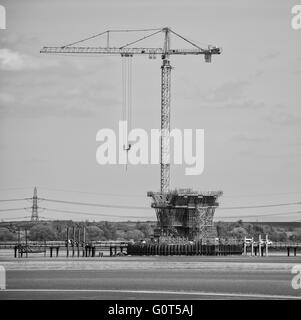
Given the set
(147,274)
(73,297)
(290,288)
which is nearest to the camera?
(73,297)

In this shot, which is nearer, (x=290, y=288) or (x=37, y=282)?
(x=290, y=288)

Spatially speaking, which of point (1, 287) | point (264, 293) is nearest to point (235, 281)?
point (264, 293)

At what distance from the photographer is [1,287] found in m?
105

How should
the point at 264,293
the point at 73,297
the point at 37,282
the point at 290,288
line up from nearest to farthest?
the point at 73,297
the point at 264,293
the point at 290,288
the point at 37,282

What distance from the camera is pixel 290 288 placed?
110m

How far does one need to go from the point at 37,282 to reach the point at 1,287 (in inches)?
484

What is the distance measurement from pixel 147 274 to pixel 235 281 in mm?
19377

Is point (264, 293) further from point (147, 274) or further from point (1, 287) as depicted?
point (147, 274)
